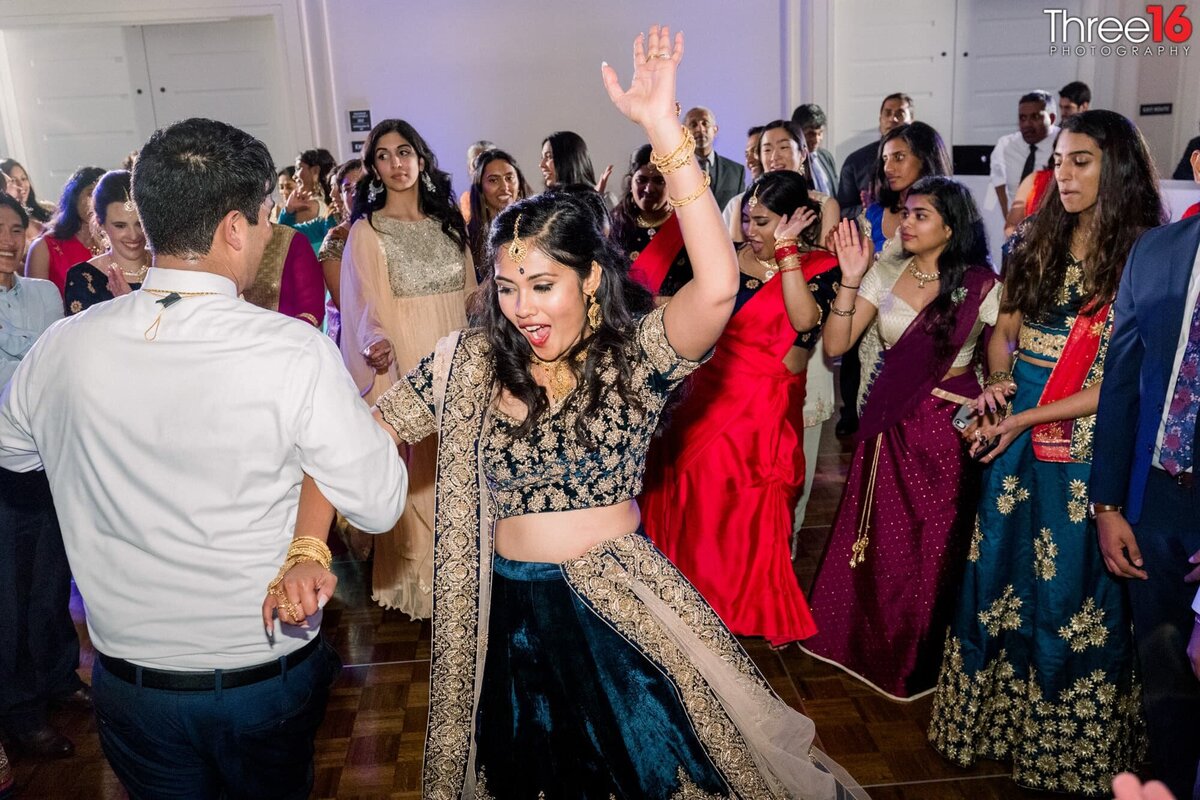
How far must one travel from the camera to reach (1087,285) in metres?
2.30

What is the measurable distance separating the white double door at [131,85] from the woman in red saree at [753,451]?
5.60m

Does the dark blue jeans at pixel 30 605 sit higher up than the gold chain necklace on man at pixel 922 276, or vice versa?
the gold chain necklace on man at pixel 922 276

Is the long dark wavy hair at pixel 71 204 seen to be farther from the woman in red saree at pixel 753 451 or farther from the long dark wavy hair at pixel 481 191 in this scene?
the woman in red saree at pixel 753 451

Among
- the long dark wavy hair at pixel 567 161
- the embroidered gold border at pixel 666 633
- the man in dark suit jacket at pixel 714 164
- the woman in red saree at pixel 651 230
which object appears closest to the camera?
the embroidered gold border at pixel 666 633

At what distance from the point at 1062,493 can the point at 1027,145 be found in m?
4.59

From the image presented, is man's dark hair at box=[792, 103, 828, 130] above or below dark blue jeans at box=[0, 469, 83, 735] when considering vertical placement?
above

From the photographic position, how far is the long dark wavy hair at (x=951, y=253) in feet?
8.87

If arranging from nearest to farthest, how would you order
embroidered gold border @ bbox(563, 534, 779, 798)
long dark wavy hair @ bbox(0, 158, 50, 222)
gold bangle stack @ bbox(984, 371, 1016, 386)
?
embroidered gold border @ bbox(563, 534, 779, 798), gold bangle stack @ bbox(984, 371, 1016, 386), long dark wavy hair @ bbox(0, 158, 50, 222)

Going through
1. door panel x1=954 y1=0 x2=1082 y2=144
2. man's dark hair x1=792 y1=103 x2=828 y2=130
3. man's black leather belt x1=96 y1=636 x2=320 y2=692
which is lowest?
man's black leather belt x1=96 y1=636 x2=320 y2=692

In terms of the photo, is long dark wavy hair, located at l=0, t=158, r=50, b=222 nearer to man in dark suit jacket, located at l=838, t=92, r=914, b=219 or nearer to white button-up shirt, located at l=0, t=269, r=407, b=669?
man in dark suit jacket, located at l=838, t=92, r=914, b=219

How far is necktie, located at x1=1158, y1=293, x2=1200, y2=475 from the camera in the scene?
6.07ft

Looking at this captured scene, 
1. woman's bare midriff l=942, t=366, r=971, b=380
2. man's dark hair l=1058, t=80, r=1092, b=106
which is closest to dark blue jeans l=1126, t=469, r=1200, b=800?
woman's bare midriff l=942, t=366, r=971, b=380


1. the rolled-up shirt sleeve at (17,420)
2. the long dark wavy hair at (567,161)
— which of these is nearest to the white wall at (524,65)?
the long dark wavy hair at (567,161)

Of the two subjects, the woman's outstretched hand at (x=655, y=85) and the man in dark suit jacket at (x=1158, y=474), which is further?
the man in dark suit jacket at (x=1158, y=474)
